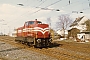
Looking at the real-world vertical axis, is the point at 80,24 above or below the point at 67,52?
above

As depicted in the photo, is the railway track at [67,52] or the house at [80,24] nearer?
the railway track at [67,52]

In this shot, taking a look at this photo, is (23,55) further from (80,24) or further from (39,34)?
(80,24)

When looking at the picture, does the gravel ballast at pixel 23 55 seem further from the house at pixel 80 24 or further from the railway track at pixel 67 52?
the house at pixel 80 24

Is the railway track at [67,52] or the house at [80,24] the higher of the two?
the house at [80,24]

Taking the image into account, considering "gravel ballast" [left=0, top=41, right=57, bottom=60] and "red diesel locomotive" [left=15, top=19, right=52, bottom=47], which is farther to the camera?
"red diesel locomotive" [left=15, top=19, right=52, bottom=47]

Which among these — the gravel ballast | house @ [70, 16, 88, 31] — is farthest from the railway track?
house @ [70, 16, 88, 31]

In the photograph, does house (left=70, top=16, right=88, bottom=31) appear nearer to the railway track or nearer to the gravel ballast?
the railway track

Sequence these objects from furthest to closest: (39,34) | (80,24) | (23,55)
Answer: (80,24) < (39,34) < (23,55)

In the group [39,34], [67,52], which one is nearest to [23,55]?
[67,52]

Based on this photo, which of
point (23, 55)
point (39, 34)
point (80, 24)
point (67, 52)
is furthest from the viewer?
point (80, 24)

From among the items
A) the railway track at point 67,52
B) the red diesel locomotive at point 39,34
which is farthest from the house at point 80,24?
the railway track at point 67,52

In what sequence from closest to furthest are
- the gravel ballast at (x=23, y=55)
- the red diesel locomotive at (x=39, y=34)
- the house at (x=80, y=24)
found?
the gravel ballast at (x=23, y=55) < the red diesel locomotive at (x=39, y=34) < the house at (x=80, y=24)

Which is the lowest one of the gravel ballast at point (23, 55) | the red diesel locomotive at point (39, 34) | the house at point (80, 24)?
the gravel ballast at point (23, 55)

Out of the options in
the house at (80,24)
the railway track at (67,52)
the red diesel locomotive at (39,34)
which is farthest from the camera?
the house at (80,24)
